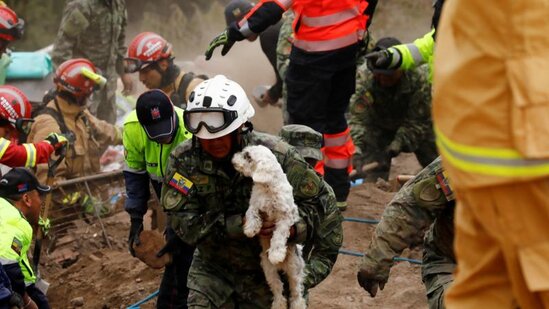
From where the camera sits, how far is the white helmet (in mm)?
4512

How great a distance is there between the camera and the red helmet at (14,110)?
7.26 meters

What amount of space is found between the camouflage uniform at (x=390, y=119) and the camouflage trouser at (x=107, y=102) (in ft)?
11.0

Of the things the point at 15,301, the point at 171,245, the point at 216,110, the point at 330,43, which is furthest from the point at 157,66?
the point at 216,110

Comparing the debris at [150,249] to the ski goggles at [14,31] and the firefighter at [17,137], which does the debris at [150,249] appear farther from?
the ski goggles at [14,31]

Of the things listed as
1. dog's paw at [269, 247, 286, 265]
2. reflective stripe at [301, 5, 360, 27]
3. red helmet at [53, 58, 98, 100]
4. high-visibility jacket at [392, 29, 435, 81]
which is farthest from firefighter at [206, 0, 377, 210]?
red helmet at [53, 58, 98, 100]

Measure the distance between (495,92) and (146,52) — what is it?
690 centimetres

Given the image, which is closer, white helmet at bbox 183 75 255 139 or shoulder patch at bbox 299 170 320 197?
white helmet at bbox 183 75 255 139

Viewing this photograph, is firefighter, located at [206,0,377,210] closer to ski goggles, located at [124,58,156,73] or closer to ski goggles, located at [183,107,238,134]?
ski goggles, located at [183,107,238,134]

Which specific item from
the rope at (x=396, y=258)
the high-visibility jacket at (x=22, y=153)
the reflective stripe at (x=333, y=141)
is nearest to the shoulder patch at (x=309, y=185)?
the rope at (x=396, y=258)

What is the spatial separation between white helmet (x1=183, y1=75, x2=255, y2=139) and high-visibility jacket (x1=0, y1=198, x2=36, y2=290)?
1678 mm

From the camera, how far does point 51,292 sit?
7.66 metres

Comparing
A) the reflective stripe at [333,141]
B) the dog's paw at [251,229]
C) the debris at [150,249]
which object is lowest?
the reflective stripe at [333,141]

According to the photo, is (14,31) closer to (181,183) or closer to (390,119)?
(390,119)

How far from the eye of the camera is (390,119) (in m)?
9.39
